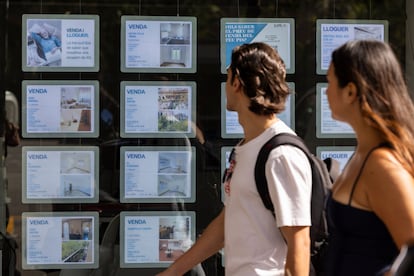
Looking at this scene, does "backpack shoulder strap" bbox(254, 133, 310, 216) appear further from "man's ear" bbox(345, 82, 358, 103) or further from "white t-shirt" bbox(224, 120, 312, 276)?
"man's ear" bbox(345, 82, 358, 103)

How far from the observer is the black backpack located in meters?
3.53

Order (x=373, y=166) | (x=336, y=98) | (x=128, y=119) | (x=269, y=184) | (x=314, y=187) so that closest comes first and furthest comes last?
(x=373, y=166)
(x=336, y=98)
(x=269, y=184)
(x=314, y=187)
(x=128, y=119)

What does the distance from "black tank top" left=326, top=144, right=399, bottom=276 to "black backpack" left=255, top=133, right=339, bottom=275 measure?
0.51m

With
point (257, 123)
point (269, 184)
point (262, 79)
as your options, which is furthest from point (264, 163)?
point (262, 79)

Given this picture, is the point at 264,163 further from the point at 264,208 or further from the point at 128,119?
the point at 128,119

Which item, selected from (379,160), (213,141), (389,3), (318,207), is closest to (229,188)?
(318,207)

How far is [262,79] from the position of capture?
3627 mm

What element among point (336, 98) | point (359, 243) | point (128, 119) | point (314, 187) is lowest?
point (359, 243)

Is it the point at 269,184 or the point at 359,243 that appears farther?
the point at 269,184

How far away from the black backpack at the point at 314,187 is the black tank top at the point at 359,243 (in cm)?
51

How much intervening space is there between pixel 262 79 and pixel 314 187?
47 centimetres

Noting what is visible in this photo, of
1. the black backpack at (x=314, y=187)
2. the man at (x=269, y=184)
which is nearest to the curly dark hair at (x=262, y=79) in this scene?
the man at (x=269, y=184)

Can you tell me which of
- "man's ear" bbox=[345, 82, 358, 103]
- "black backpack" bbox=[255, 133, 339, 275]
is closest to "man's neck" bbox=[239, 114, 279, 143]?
"black backpack" bbox=[255, 133, 339, 275]

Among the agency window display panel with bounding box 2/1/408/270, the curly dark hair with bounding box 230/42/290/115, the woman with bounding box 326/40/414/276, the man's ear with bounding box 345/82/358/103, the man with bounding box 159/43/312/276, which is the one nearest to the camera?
the woman with bounding box 326/40/414/276
